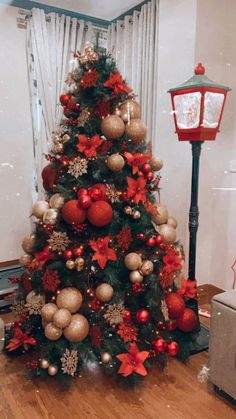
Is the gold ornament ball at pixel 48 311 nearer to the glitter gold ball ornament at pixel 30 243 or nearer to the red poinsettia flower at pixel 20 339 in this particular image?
the red poinsettia flower at pixel 20 339

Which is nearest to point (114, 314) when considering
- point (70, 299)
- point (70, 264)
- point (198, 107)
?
point (70, 299)

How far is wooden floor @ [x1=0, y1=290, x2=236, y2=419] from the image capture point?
1.54 meters

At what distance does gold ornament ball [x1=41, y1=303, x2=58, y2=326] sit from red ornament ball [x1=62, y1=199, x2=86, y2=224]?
1.38 ft

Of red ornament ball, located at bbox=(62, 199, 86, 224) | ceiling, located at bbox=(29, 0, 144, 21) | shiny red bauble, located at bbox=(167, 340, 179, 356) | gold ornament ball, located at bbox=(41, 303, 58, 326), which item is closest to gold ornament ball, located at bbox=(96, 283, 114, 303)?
gold ornament ball, located at bbox=(41, 303, 58, 326)

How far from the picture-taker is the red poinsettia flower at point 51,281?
1688mm

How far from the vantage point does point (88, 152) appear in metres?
1.66

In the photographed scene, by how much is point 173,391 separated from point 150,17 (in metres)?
2.66

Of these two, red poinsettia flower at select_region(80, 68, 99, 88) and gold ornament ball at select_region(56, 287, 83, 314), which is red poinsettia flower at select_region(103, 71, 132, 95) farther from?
gold ornament ball at select_region(56, 287, 83, 314)

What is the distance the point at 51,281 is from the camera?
66.5 inches

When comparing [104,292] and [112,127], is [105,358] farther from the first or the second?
[112,127]

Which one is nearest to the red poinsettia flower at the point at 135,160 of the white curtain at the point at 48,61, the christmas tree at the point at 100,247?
the christmas tree at the point at 100,247

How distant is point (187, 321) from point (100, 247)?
0.76m

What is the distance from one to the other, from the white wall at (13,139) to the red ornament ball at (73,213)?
1615 millimetres

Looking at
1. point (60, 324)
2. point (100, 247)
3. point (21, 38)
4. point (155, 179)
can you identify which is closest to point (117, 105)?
point (155, 179)
